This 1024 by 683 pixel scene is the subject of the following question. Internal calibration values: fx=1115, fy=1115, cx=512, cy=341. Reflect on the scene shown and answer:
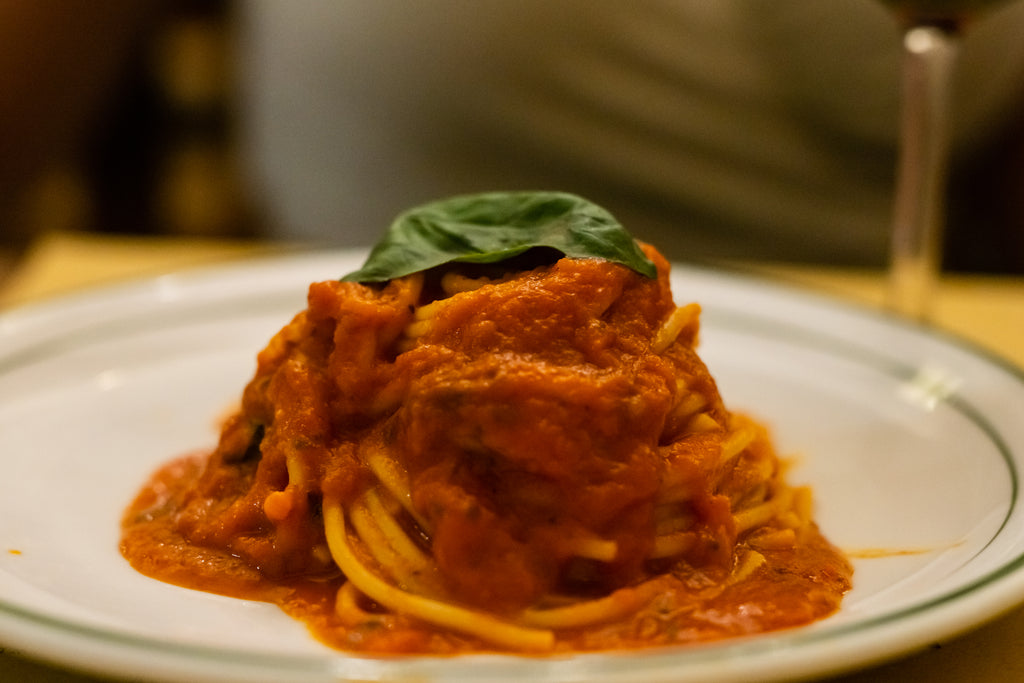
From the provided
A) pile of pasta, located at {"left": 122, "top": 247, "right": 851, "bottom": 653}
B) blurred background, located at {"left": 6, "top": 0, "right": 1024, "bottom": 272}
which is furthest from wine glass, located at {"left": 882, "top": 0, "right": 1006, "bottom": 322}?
blurred background, located at {"left": 6, "top": 0, "right": 1024, "bottom": 272}

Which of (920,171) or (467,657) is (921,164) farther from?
(467,657)

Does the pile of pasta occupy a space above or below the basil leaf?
below

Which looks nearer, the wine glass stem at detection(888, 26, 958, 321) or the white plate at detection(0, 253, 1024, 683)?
the white plate at detection(0, 253, 1024, 683)

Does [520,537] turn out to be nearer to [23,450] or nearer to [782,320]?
[23,450]

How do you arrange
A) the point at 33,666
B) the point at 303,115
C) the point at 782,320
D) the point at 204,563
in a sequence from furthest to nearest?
the point at 303,115 < the point at 782,320 < the point at 204,563 < the point at 33,666

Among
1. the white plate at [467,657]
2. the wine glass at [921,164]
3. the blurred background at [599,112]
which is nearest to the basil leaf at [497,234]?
the white plate at [467,657]

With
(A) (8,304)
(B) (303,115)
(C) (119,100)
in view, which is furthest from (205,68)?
(A) (8,304)

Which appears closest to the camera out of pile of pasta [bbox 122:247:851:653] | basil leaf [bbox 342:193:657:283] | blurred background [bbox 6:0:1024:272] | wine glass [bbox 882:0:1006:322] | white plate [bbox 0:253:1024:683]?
white plate [bbox 0:253:1024:683]

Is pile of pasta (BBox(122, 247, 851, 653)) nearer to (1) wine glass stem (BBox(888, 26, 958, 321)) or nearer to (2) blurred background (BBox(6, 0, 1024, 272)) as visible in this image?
(1) wine glass stem (BBox(888, 26, 958, 321))
